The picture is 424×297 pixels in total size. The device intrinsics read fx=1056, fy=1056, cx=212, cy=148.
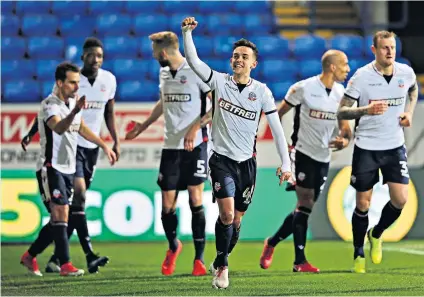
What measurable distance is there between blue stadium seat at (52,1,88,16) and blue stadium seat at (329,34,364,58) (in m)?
4.16

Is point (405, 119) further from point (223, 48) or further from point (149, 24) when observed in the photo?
point (149, 24)

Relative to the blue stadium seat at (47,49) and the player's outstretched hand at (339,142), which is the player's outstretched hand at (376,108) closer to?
the player's outstretched hand at (339,142)

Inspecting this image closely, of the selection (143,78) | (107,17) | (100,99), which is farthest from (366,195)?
(107,17)

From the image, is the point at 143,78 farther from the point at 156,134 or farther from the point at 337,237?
the point at 337,237

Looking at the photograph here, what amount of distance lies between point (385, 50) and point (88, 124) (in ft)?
10.3

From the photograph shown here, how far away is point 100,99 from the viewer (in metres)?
10.6

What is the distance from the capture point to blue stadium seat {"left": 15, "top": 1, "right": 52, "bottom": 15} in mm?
Result: 17578

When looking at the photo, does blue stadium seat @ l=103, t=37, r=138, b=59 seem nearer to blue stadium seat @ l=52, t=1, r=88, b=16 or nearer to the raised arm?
blue stadium seat @ l=52, t=1, r=88, b=16

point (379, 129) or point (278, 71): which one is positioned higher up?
point (379, 129)

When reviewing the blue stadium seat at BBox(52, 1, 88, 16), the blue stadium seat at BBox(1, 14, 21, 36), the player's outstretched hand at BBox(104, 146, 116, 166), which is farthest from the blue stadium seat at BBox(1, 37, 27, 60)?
the player's outstretched hand at BBox(104, 146, 116, 166)

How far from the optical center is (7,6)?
17594 mm

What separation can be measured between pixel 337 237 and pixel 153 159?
2.60m

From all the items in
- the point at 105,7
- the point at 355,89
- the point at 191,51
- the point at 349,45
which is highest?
the point at 191,51

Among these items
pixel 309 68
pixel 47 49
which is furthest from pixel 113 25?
pixel 309 68
